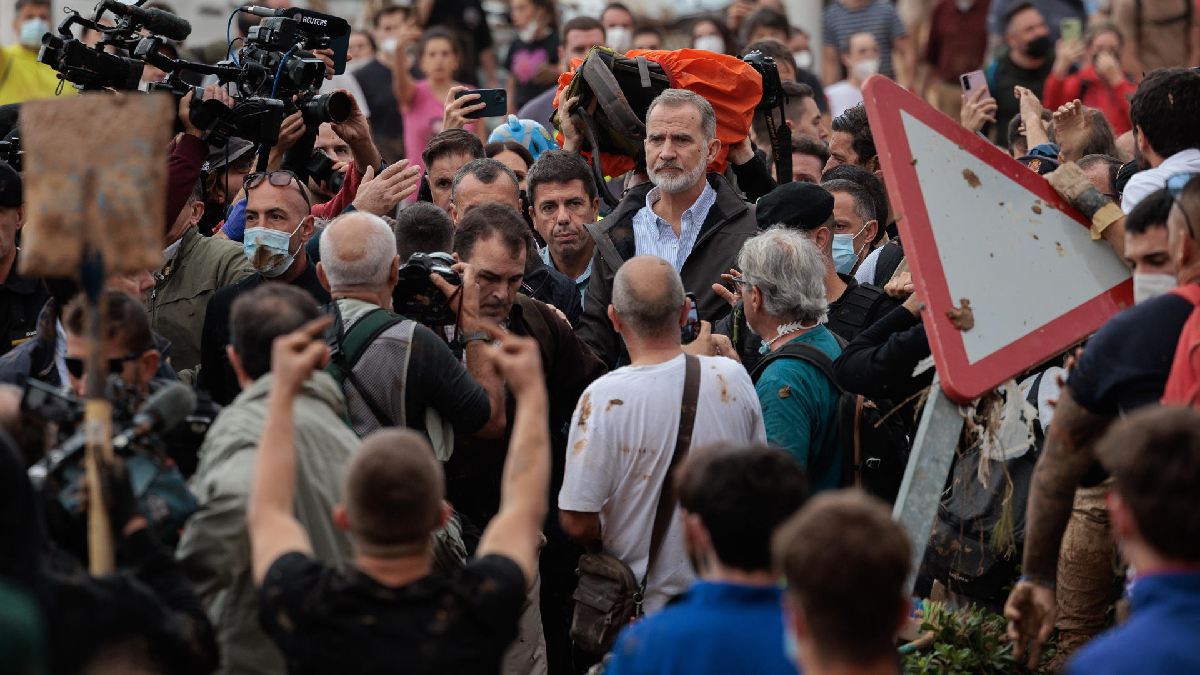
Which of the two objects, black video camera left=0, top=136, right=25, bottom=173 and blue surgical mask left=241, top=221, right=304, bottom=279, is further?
black video camera left=0, top=136, right=25, bottom=173

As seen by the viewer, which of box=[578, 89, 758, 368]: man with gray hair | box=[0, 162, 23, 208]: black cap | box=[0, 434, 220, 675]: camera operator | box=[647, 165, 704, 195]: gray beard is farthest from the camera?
box=[647, 165, 704, 195]: gray beard

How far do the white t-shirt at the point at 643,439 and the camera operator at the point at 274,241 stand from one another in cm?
154

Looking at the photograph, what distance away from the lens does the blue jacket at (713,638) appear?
2.57 meters

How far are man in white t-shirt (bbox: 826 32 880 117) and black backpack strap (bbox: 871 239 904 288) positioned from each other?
459 centimetres

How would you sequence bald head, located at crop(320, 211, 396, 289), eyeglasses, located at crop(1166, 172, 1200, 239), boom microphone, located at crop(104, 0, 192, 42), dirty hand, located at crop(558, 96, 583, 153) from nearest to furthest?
eyeglasses, located at crop(1166, 172, 1200, 239) → bald head, located at crop(320, 211, 396, 289) → boom microphone, located at crop(104, 0, 192, 42) → dirty hand, located at crop(558, 96, 583, 153)

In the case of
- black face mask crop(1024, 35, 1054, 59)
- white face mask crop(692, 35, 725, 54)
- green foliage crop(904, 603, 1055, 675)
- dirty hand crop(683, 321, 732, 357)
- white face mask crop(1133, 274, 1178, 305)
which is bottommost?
green foliage crop(904, 603, 1055, 675)

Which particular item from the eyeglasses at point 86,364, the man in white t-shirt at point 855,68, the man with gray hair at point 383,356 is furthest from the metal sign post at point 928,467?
the man in white t-shirt at point 855,68

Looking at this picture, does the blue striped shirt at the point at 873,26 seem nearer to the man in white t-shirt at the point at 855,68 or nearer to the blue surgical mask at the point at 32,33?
the man in white t-shirt at the point at 855,68

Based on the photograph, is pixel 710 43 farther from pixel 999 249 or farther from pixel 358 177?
pixel 999 249

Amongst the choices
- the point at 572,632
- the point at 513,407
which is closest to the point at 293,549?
the point at 572,632

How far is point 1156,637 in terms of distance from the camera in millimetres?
2295

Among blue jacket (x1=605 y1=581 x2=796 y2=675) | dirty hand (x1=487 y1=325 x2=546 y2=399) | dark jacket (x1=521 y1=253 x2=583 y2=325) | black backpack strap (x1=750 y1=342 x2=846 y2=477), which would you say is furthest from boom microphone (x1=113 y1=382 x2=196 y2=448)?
dark jacket (x1=521 y1=253 x2=583 y2=325)

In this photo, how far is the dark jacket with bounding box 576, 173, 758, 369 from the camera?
5512 mm

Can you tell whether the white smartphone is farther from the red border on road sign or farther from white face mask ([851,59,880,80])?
the red border on road sign
